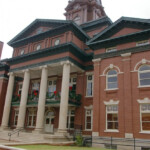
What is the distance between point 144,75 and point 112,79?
Answer: 320 centimetres

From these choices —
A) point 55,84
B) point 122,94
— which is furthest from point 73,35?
point 122,94

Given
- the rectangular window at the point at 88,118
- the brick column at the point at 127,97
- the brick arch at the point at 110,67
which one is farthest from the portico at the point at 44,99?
the brick column at the point at 127,97

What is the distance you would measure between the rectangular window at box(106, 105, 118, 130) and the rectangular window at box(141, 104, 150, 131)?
2.42 meters

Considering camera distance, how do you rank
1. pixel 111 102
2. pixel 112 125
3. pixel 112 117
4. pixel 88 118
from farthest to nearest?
1. pixel 88 118
2. pixel 111 102
3. pixel 112 117
4. pixel 112 125

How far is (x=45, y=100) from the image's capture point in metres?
22.6

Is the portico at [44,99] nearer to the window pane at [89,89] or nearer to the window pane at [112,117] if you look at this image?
the window pane at [89,89]

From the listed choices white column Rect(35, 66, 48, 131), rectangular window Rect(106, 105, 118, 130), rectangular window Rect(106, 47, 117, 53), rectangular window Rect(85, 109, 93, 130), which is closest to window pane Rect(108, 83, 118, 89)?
rectangular window Rect(106, 105, 118, 130)

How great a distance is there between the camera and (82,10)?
119 feet

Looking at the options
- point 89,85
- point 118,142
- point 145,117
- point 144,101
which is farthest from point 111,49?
point 118,142

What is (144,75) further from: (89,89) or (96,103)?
(89,89)

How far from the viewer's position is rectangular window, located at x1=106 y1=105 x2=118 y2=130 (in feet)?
57.3

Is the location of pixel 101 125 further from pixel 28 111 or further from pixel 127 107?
pixel 28 111

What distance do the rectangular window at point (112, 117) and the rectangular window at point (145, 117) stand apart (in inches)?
95.4

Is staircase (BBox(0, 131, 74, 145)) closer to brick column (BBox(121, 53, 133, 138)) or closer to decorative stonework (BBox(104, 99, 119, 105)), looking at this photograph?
decorative stonework (BBox(104, 99, 119, 105))
